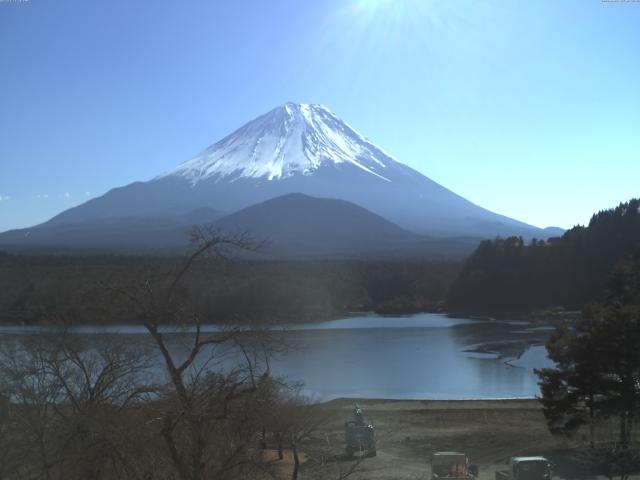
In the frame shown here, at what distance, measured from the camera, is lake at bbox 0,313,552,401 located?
15875 mm

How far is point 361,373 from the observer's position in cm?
1777

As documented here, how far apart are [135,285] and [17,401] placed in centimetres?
148

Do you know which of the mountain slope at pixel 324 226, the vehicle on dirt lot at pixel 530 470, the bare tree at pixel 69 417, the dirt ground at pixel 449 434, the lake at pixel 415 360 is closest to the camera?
the bare tree at pixel 69 417

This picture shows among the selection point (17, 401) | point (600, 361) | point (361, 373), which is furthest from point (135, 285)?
point (361, 373)

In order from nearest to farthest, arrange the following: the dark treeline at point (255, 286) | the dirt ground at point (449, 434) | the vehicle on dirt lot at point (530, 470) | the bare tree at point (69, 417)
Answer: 1. the bare tree at point (69, 417)
2. the vehicle on dirt lot at point (530, 470)
3. the dark treeline at point (255, 286)
4. the dirt ground at point (449, 434)

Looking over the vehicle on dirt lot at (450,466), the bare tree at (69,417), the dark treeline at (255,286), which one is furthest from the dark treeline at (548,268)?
the bare tree at (69,417)

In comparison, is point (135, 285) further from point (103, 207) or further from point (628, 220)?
point (103, 207)

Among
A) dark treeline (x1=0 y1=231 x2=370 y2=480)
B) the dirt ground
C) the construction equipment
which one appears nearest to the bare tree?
dark treeline (x1=0 y1=231 x2=370 y2=480)

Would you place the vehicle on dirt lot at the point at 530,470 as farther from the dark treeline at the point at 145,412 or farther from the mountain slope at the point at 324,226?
the mountain slope at the point at 324,226

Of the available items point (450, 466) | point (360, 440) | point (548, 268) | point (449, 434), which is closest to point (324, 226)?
point (548, 268)

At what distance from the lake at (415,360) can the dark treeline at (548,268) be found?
632 centimetres

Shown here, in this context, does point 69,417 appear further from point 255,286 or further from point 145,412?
point 255,286

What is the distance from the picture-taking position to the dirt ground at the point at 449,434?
8.87 meters

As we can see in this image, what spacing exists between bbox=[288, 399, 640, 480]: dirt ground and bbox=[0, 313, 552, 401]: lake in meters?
1.31
